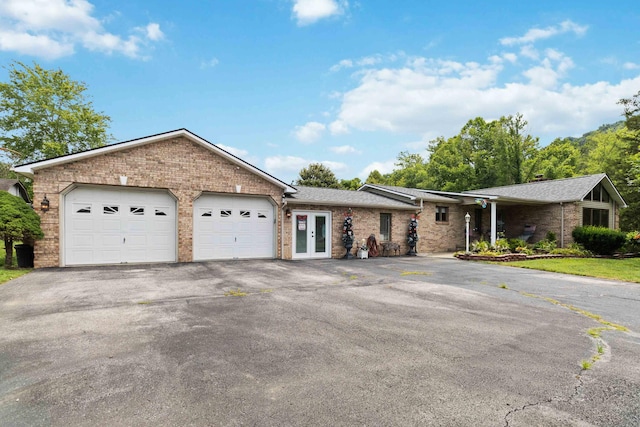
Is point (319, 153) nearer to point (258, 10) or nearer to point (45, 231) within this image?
point (258, 10)

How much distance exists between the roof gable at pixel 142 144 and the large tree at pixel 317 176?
86.0ft

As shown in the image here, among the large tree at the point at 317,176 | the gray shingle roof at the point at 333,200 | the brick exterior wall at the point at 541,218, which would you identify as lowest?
the brick exterior wall at the point at 541,218

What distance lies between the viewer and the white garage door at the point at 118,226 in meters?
11.1

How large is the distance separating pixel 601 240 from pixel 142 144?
71.9ft

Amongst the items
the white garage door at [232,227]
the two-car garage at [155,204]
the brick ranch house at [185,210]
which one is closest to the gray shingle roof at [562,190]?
the brick ranch house at [185,210]

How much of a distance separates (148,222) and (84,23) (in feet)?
39.7

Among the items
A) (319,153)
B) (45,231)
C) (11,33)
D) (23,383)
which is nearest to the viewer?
(23,383)

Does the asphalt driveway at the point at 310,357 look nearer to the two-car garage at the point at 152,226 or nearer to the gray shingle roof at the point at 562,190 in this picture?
the two-car garage at the point at 152,226

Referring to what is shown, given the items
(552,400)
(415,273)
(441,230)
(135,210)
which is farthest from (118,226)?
(441,230)

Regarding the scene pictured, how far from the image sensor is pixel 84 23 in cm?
1639

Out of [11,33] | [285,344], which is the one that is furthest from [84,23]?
[285,344]

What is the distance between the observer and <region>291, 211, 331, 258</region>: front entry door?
14.7 meters

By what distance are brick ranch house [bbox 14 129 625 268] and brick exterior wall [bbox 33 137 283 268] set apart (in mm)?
33

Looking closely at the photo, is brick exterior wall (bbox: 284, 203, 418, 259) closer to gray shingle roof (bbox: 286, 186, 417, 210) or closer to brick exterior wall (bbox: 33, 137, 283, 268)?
gray shingle roof (bbox: 286, 186, 417, 210)
